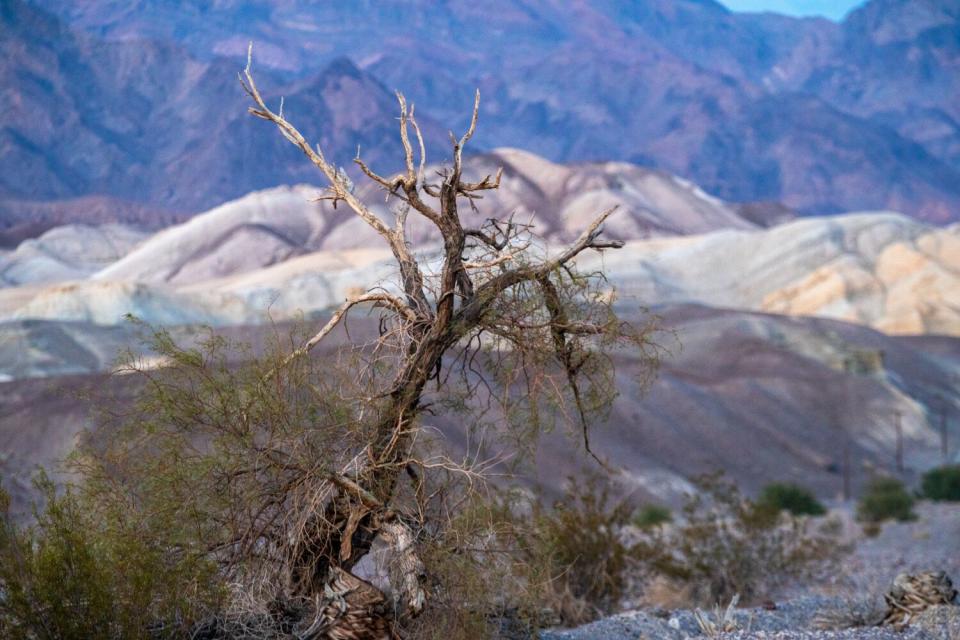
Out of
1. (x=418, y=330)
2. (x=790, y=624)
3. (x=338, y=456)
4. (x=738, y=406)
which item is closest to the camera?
(x=338, y=456)

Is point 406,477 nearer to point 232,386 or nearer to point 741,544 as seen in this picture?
point 232,386

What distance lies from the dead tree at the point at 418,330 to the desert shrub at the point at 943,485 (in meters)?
37.5

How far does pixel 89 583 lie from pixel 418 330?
2696 millimetres

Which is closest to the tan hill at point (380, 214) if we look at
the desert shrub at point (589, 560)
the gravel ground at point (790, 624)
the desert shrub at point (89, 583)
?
the desert shrub at point (589, 560)

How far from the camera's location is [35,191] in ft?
616

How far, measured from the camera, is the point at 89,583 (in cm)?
754

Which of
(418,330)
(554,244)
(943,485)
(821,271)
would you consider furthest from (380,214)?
(418,330)

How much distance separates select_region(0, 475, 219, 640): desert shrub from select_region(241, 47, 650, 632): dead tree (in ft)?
2.41

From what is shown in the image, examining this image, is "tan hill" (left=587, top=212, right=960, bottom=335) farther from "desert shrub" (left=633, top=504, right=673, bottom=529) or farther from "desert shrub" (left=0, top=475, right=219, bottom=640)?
"desert shrub" (left=0, top=475, right=219, bottom=640)

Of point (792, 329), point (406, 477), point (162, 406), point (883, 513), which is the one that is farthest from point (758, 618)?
point (792, 329)

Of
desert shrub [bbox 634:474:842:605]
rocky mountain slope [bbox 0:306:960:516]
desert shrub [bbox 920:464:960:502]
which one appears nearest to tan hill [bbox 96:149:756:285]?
rocky mountain slope [bbox 0:306:960:516]

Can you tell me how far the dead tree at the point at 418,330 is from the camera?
8.00 metres

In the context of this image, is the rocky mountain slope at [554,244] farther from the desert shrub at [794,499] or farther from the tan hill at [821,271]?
the desert shrub at [794,499]

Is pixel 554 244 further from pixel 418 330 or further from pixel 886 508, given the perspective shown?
pixel 418 330
